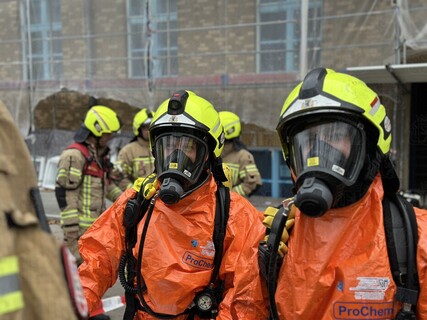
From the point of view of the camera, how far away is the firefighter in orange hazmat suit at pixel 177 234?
6.91ft

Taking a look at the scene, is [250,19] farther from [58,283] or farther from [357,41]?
[58,283]

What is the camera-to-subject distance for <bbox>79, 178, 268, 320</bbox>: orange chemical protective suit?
2.10 m

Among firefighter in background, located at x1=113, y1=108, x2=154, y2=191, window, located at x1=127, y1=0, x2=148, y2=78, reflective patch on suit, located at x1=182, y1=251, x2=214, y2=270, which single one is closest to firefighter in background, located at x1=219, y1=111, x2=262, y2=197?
firefighter in background, located at x1=113, y1=108, x2=154, y2=191

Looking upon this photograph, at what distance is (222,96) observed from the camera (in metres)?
8.16

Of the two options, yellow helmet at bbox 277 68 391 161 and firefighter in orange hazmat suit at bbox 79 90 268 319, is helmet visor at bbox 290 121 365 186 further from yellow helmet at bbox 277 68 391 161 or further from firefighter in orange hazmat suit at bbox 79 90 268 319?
firefighter in orange hazmat suit at bbox 79 90 268 319

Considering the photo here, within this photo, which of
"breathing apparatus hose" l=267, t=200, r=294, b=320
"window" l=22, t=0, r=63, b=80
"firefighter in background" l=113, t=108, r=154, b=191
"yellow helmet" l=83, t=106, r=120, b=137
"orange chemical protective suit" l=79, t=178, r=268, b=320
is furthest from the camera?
"window" l=22, t=0, r=63, b=80

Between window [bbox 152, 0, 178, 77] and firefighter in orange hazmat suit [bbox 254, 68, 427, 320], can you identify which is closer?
firefighter in orange hazmat suit [bbox 254, 68, 427, 320]

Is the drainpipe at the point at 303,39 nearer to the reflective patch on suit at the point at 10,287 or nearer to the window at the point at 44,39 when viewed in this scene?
the window at the point at 44,39

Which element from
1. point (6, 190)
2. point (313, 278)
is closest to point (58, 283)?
point (6, 190)

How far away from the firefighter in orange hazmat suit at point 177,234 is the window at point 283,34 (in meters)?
5.52

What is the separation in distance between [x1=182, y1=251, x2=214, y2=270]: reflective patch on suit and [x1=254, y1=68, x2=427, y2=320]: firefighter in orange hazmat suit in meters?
0.59

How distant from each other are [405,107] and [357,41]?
1566 mm

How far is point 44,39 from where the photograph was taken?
31.1ft

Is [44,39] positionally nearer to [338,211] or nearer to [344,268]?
[338,211]
